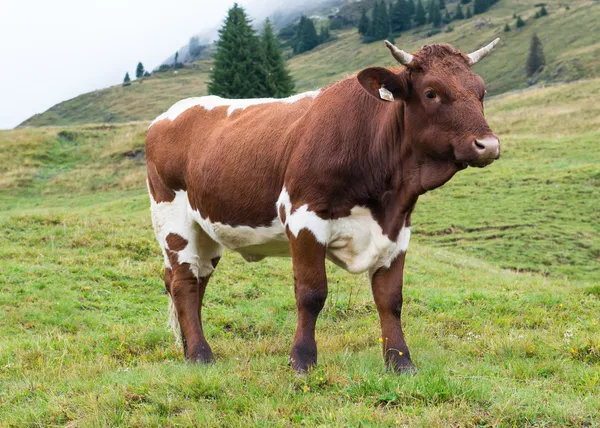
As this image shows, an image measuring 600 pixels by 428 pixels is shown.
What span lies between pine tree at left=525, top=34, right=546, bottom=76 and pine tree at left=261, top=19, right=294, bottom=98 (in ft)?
188

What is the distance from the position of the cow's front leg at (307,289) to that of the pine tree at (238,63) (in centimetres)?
4577

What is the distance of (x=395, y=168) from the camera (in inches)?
219

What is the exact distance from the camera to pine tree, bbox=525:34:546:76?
95.8 meters

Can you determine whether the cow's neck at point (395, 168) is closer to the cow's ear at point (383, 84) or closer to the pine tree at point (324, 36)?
the cow's ear at point (383, 84)

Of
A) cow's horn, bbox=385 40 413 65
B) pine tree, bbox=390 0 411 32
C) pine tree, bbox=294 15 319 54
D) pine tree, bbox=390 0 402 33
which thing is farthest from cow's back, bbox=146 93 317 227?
pine tree, bbox=294 15 319 54

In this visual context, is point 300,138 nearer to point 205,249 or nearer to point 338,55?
point 205,249

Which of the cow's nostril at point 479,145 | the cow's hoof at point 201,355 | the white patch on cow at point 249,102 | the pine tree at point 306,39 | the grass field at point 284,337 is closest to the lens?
the grass field at point 284,337

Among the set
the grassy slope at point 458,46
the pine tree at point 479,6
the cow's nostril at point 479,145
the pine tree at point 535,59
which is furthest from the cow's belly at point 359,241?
the pine tree at point 479,6

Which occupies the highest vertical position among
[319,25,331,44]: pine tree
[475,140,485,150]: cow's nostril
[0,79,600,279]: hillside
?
[319,25,331,44]: pine tree

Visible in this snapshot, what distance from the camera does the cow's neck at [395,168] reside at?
18.0 ft

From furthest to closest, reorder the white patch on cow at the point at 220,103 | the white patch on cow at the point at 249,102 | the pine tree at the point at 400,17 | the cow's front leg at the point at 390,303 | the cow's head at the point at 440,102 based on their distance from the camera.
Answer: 1. the pine tree at the point at 400,17
2. the white patch on cow at the point at 220,103
3. the white patch on cow at the point at 249,102
4. the cow's front leg at the point at 390,303
5. the cow's head at the point at 440,102

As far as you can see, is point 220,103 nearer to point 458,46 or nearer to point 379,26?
point 458,46

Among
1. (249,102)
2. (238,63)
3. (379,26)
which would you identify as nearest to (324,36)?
(379,26)

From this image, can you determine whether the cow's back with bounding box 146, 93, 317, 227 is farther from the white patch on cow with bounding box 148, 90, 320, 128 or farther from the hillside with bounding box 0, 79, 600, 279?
the hillside with bounding box 0, 79, 600, 279
